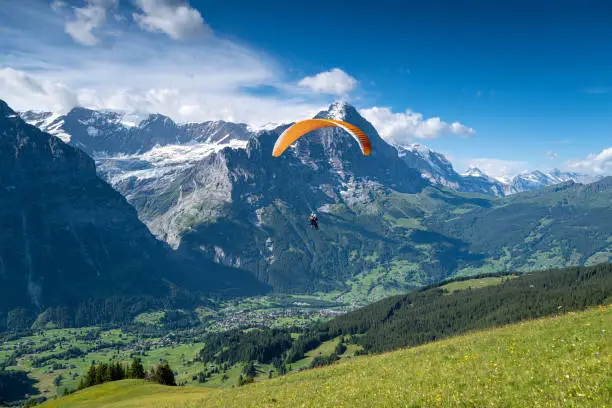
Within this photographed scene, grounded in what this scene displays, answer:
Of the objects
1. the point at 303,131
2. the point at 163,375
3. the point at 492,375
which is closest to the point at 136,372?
the point at 163,375

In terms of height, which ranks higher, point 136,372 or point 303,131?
point 303,131

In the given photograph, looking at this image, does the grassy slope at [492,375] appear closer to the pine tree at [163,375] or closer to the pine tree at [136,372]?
the pine tree at [163,375]

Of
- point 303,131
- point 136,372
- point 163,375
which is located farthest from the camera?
point 136,372

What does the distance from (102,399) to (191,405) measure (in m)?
25.2

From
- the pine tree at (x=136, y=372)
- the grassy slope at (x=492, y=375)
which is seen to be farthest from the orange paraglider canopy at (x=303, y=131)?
the pine tree at (x=136, y=372)

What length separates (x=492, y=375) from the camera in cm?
1997

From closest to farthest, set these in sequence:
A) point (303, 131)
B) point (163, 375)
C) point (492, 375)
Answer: point (492, 375), point (303, 131), point (163, 375)

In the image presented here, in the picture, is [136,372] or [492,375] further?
[136,372]

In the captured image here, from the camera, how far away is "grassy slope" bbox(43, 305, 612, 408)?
16.3 metres

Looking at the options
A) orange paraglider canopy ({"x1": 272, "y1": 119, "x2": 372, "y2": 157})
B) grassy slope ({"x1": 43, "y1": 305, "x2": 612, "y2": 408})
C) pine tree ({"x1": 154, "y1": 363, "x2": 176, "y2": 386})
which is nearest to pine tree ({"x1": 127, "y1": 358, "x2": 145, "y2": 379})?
pine tree ({"x1": 154, "y1": 363, "x2": 176, "y2": 386})

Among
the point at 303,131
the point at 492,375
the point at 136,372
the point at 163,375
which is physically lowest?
the point at 136,372

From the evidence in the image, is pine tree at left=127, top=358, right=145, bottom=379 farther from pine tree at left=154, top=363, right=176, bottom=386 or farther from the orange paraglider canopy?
the orange paraglider canopy

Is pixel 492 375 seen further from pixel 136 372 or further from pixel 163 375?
pixel 136 372

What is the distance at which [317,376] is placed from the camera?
121 ft
